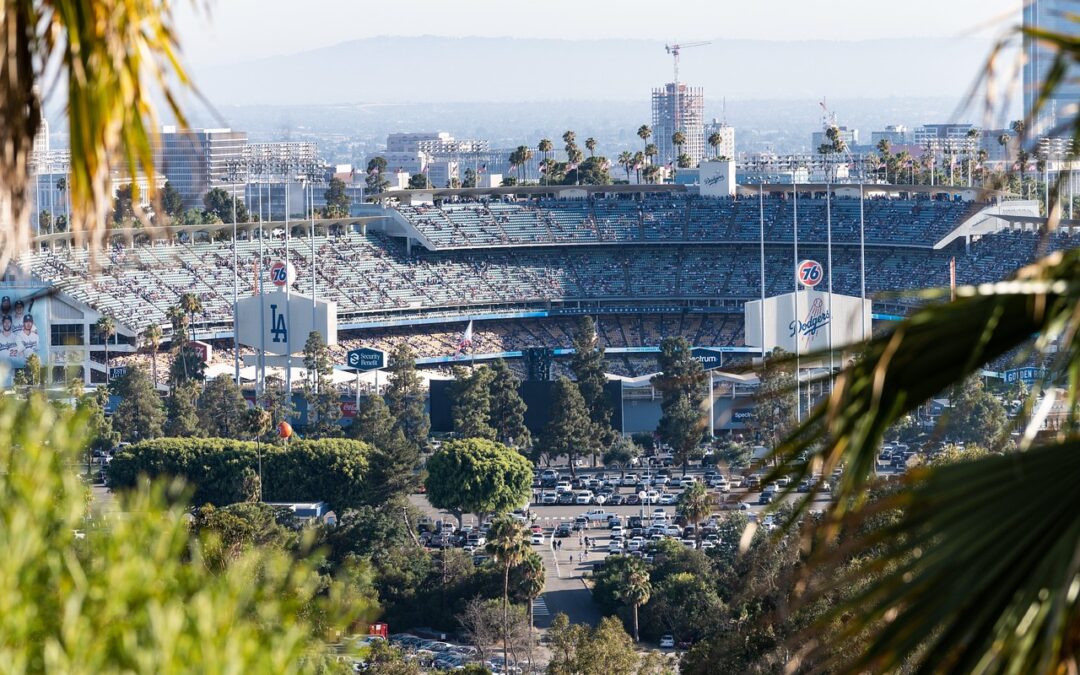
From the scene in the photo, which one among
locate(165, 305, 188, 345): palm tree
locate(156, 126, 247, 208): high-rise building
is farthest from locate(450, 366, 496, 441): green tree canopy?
locate(165, 305, 188, 345): palm tree

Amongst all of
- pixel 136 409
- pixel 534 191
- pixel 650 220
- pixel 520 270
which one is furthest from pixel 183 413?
pixel 534 191

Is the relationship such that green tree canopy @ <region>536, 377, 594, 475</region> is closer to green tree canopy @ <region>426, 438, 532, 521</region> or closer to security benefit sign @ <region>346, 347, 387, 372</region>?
security benefit sign @ <region>346, 347, 387, 372</region>

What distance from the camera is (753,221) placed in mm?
87125

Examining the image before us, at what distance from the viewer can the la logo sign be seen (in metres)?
66.8

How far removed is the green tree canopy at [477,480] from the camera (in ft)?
159

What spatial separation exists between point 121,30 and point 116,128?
9.4 inches

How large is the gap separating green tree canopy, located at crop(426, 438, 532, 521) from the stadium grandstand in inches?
1098

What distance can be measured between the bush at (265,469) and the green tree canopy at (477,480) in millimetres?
2419

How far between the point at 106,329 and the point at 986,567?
7135cm

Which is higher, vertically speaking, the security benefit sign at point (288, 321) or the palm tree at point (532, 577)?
the security benefit sign at point (288, 321)

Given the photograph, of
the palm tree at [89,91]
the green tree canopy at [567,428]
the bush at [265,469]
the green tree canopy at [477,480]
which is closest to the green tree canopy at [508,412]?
the green tree canopy at [567,428]

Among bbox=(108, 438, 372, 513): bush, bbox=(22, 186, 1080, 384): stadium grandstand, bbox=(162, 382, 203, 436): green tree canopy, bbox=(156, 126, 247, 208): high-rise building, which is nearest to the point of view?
bbox=(156, 126, 247, 208): high-rise building

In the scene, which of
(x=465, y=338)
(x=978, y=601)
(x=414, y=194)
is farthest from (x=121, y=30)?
(x=414, y=194)

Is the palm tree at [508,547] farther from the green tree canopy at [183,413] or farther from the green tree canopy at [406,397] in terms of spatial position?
the green tree canopy at [183,413]
